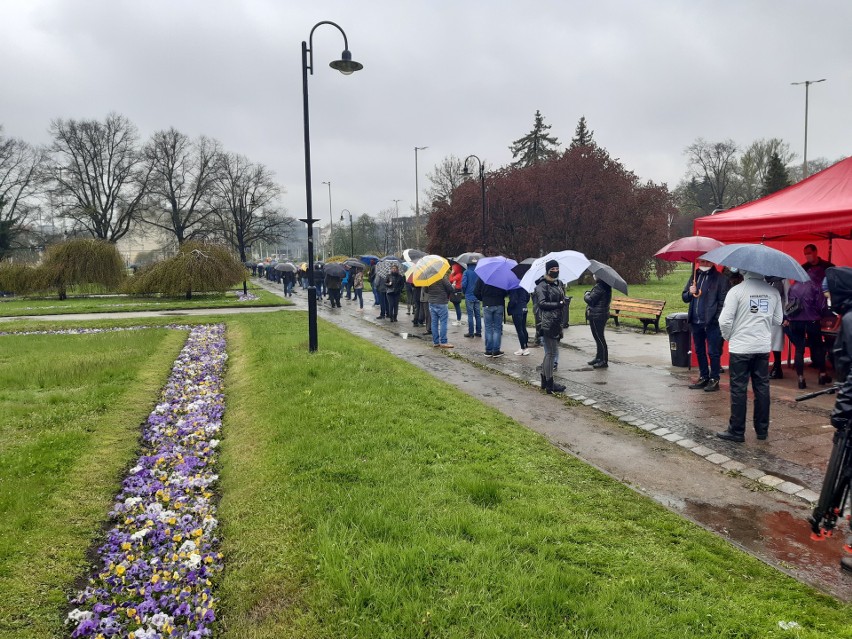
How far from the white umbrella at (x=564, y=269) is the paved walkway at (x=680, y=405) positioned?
5.29 feet

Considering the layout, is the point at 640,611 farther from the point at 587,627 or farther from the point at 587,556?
the point at 587,556

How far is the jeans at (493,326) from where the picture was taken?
11.1m

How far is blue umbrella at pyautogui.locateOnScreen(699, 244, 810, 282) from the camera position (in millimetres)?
5996

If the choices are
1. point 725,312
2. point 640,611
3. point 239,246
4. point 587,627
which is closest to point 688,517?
point 640,611

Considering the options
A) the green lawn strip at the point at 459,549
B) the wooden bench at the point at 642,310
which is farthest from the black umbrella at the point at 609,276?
the green lawn strip at the point at 459,549

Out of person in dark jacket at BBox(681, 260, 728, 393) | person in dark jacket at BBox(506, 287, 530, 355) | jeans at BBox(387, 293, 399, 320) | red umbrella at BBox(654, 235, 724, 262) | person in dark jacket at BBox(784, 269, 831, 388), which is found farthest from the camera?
jeans at BBox(387, 293, 399, 320)

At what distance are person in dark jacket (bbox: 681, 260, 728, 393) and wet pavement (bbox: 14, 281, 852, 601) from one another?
40cm

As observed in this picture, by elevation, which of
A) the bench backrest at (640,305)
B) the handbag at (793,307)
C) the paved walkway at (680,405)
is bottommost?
the paved walkway at (680,405)

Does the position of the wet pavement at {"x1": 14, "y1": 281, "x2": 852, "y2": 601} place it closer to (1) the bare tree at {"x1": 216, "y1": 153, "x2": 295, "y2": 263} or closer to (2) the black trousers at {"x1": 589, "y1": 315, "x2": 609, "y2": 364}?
(2) the black trousers at {"x1": 589, "y1": 315, "x2": 609, "y2": 364}

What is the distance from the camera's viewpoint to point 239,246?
213 feet

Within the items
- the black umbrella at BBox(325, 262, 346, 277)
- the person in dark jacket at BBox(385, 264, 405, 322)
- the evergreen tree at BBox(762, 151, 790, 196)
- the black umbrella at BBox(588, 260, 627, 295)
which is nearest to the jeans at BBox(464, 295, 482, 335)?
the person in dark jacket at BBox(385, 264, 405, 322)

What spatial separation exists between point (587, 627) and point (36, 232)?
6231 centimetres

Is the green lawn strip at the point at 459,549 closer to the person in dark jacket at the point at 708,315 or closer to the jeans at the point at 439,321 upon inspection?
the person in dark jacket at the point at 708,315

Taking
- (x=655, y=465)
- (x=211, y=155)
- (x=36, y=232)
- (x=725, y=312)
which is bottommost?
(x=655, y=465)
